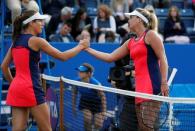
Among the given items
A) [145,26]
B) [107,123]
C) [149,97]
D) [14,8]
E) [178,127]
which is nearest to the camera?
[149,97]

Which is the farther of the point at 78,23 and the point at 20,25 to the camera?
the point at 78,23

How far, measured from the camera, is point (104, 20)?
13656mm

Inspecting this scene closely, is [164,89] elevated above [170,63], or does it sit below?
above

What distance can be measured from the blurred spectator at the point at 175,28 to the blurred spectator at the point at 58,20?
2149 mm

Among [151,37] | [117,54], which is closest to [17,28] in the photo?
[117,54]

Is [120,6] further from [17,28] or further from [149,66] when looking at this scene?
[149,66]

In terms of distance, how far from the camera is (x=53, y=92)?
8391mm

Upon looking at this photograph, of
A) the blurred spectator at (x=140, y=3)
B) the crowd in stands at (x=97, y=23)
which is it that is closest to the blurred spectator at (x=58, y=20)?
the crowd in stands at (x=97, y=23)

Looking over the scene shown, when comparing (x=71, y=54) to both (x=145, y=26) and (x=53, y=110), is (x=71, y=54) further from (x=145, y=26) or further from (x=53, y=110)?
(x=53, y=110)

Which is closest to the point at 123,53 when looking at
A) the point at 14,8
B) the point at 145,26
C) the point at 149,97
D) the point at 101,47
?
the point at 145,26

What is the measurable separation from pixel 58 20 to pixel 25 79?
277 inches

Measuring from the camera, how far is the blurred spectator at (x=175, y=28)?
551 inches

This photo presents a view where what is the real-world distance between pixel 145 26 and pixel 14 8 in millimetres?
2872

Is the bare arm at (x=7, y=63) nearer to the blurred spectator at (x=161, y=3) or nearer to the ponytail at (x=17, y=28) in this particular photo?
the ponytail at (x=17, y=28)
